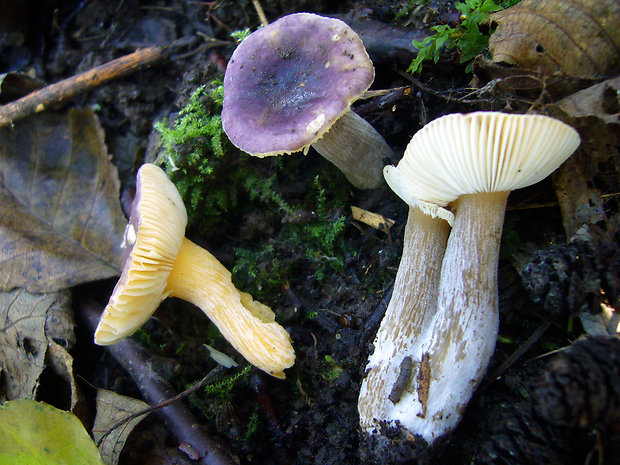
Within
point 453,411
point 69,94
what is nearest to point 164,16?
point 69,94

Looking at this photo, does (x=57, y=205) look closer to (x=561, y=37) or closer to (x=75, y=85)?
(x=75, y=85)

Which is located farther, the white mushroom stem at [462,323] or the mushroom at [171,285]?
the mushroom at [171,285]

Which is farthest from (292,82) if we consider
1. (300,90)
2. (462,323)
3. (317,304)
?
(462,323)

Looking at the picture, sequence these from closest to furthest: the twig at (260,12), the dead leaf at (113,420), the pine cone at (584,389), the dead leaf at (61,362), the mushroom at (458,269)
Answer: the pine cone at (584,389)
the mushroom at (458,269)
the dead leaf at (113,420)
the dead leaf at (61,362)
the twig at (260,12)

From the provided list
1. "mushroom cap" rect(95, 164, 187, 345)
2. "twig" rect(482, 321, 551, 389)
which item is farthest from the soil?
"mushroom cap" rect(95, 164, 187, 345)

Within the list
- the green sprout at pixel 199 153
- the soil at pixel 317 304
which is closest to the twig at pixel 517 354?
the soil at pixel 317 304

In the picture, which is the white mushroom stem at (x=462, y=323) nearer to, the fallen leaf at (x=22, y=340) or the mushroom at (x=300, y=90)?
the mushroom at (x=300, y=90)
